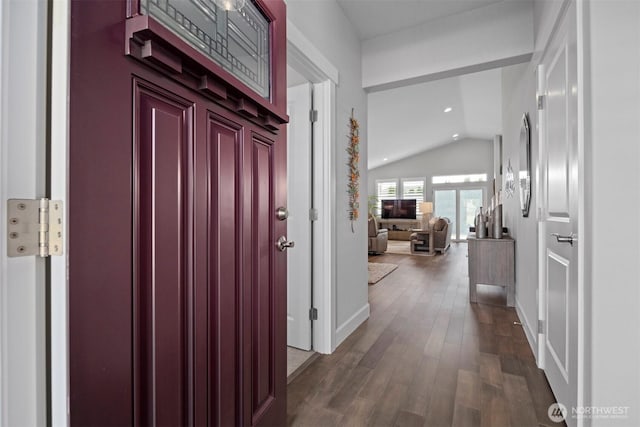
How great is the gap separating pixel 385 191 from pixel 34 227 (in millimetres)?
11709

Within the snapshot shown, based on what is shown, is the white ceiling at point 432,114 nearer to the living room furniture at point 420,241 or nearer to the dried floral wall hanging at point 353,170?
the living room furniture at point 420,241

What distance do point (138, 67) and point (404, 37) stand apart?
2.65m

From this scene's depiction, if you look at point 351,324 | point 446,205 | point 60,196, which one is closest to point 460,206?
point 446,205

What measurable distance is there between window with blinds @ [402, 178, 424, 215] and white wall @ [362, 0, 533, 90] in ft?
28.7

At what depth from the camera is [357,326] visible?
8.85ft

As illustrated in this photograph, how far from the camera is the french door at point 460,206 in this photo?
10451 millimetres

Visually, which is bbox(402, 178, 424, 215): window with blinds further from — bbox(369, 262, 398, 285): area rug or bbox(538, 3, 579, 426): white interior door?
bbox(538, 3, 579, 426): white interior door

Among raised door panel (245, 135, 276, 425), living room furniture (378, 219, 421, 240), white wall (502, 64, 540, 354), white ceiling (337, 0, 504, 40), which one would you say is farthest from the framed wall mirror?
living room furniture (378, 219, 421, 240)

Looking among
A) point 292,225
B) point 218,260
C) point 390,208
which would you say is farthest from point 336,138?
point 390,208

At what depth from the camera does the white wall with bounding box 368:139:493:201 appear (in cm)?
1032

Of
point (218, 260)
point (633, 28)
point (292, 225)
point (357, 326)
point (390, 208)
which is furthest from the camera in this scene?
point (390, 208)

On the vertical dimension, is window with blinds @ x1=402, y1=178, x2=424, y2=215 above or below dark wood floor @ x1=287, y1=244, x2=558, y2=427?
above

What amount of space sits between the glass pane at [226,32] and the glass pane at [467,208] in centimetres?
1063

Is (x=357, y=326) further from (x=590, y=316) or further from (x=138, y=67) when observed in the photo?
(x=138, y=67)
